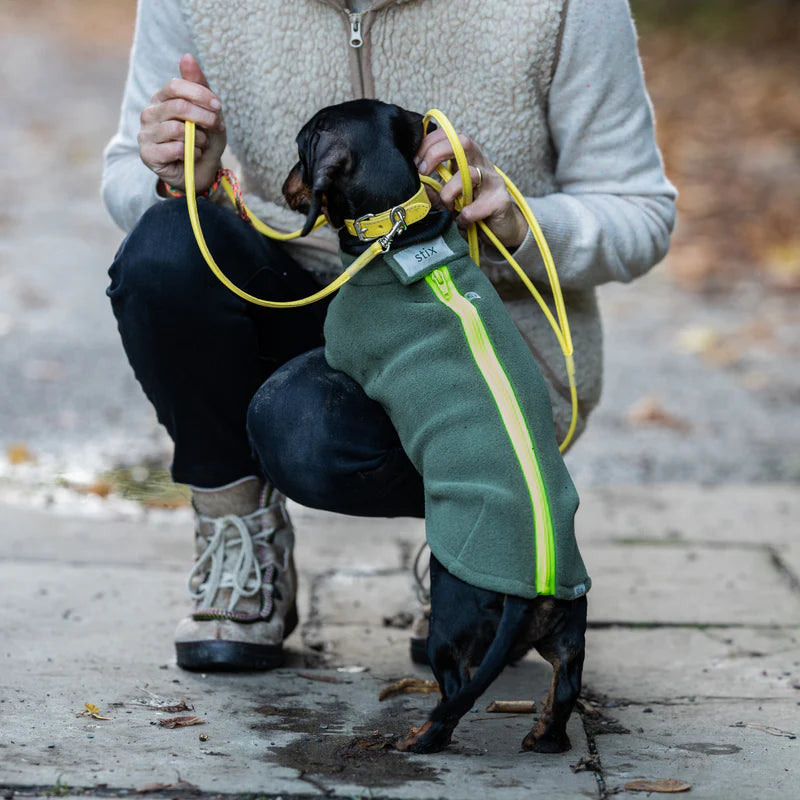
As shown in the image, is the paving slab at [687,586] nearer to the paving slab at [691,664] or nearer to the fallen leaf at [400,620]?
the paving slab at [691,664]

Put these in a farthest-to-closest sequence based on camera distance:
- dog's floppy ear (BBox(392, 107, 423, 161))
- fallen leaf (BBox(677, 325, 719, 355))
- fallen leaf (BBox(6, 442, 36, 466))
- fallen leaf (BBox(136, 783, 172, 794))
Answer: fallen leaf (BBox(677, 325, 719, 355)), fallen leaf (BBox(6, 442, 36, 466)), dog's floppy ear (BBox(392, 107, 423, 161)), fallen leaf (BBox(136, 783, 172, 794))

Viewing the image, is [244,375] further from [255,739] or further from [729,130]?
[729,130]

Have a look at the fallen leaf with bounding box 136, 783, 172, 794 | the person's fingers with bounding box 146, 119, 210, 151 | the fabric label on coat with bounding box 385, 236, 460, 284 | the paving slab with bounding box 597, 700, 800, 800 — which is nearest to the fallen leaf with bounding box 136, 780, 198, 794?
the fallen leaf with bounding box 136, 783, 172, 794

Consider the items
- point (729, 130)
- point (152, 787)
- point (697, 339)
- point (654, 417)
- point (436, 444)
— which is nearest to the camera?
point (152, 787)

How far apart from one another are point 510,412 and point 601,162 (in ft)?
2.19

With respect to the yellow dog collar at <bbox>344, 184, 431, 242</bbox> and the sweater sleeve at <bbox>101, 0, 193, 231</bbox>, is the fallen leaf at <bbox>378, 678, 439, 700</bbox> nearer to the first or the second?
the yellow dog collar at <bbox>344, 184, 431, 242</bbox>

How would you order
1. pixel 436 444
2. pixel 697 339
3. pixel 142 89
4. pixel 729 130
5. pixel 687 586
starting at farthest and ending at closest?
1. pixel 729 130
2. pixel 697 339
3. pixel 687 586
4. pixel 142 89
5. pixel 436 444

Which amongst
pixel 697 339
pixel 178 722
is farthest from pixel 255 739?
pixel 697 339

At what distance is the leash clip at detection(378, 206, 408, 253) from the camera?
1.72 metres

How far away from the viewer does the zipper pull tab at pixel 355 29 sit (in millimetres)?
2035

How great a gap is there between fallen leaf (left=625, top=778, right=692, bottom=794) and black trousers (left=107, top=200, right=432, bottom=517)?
574 millimetres

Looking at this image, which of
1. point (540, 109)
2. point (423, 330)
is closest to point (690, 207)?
point (540, 109)

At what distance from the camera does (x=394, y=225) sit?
1.72m

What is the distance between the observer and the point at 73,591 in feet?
8.41
